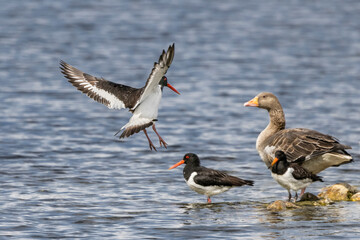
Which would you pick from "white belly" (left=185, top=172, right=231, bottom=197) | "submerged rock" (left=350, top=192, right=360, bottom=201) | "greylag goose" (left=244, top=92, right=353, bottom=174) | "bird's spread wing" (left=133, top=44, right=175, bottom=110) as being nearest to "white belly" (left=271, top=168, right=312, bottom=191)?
"greylag goose" (left=244, top=92, right=353, bottom=174)

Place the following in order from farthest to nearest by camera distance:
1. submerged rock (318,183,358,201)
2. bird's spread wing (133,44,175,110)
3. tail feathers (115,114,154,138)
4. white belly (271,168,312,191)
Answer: submerged rock (318,183,358,201), tail feathers (115,114,154,138), white belly (271,168,312,191), bird's spread wing (133,44,175,110)

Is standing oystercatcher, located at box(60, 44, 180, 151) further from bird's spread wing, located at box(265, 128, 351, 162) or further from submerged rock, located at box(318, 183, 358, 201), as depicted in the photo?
submerged rock, located at box(318, 183, 358, 201)

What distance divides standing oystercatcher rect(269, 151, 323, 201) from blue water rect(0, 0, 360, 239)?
505 mm

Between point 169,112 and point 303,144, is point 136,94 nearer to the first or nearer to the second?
point 303,144

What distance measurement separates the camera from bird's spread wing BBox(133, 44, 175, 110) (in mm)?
12205

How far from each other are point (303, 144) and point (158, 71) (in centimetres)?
295

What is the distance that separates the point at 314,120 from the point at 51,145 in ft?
23.3

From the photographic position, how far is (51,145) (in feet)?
63.0

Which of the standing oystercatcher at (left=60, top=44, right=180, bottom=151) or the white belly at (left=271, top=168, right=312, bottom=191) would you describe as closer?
the standing oystercatcher at (left=60, top=44, right=180, bottom=151)

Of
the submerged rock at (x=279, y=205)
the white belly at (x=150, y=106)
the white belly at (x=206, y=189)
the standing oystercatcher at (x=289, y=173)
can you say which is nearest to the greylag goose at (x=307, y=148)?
the standing oystercatcher at (x=289, y=173)

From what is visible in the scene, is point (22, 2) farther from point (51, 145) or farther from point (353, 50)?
point (51, 145)

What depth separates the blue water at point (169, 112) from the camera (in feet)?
41.3

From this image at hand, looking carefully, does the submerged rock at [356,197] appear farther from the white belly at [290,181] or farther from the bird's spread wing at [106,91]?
the bird's spread wing at [106,91]

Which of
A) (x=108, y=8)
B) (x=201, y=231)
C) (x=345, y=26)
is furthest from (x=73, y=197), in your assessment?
(x=108, y=8)
